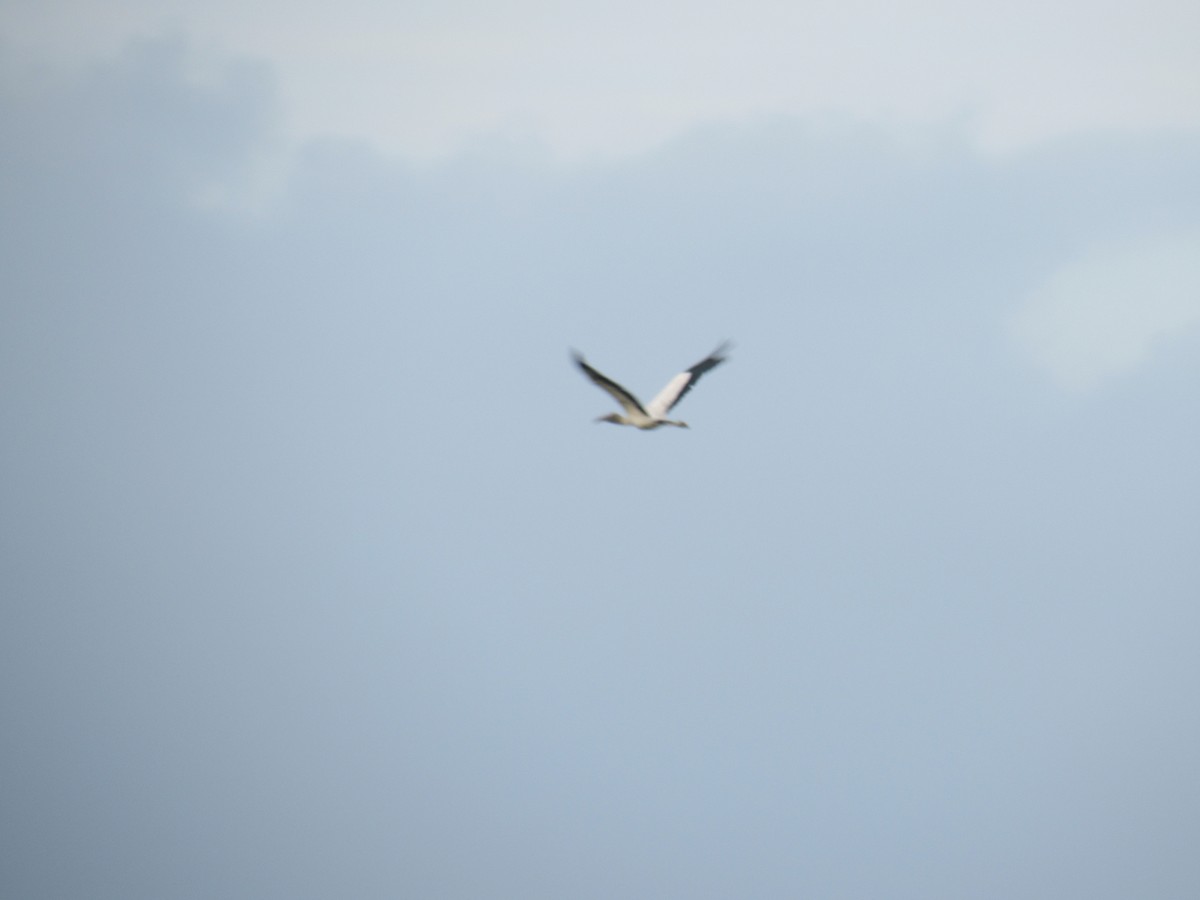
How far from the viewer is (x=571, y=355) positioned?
3781cm

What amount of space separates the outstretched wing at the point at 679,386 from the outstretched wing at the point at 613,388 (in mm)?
1430

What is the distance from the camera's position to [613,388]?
40.1m

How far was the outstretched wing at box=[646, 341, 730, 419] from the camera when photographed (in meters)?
44.1

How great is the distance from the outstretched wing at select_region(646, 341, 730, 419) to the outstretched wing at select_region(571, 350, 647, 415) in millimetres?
1430

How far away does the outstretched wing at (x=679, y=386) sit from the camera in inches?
1736

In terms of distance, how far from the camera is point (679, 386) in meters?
44.7

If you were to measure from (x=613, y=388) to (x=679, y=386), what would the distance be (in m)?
5.18

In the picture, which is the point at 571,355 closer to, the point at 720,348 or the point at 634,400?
the point at 634,400

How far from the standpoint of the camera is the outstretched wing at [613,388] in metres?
38.6

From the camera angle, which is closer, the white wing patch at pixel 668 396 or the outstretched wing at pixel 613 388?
the outstretched wing at pixel 613 388

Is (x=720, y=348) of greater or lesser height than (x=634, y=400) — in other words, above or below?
above

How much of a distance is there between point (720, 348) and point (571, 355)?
795 centimetres

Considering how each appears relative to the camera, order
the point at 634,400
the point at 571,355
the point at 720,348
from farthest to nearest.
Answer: the point at 720,348 < the point at 634,400 < the point at 571,355

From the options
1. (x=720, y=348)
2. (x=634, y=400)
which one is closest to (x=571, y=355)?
(x=634, y=400)
